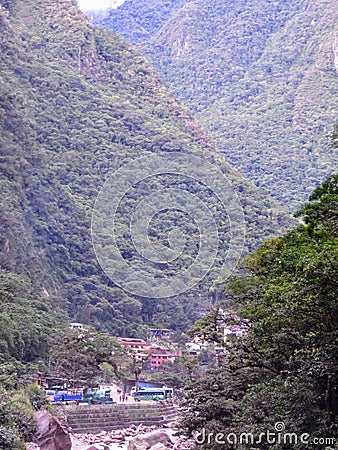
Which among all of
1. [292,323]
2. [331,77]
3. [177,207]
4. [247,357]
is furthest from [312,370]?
[331,77]

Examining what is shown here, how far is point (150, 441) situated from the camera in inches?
865

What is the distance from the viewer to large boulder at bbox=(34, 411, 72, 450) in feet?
60.5

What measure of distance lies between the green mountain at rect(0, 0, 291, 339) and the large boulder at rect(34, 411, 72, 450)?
36.3 ft

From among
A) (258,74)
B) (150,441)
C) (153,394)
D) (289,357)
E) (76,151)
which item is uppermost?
(258,74)

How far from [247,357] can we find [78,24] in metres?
76.8

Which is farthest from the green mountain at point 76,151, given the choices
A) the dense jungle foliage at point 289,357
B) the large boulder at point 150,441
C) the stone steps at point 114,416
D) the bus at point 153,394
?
the dense jungle foliage at point 289,357

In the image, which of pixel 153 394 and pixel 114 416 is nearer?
pixel 114 416

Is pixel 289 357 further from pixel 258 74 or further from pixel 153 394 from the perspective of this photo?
pixel 258 74

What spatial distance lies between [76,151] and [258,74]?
55.7 metres

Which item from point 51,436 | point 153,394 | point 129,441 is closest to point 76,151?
point 153,394

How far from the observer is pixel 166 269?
53.6 metres

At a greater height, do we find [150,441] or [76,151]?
[76,151]

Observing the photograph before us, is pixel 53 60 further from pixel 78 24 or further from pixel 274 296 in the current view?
pixel 274 296

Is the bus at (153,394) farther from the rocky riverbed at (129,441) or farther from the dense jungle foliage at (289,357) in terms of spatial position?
the dense jungle foliage at (289,357)
